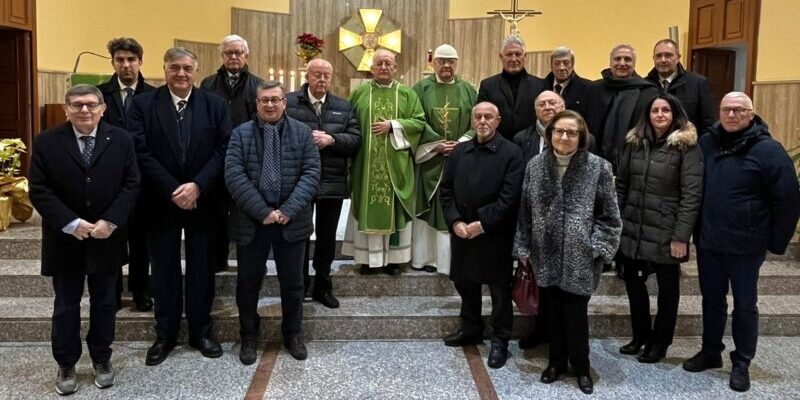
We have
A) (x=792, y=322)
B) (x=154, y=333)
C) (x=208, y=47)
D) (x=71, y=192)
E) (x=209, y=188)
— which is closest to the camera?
(x=71, y=192)

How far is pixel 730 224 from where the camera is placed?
289 centimetres

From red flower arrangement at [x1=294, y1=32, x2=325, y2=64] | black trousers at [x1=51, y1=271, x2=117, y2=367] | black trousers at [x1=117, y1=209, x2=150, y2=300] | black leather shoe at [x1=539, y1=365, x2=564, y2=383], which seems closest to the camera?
black trousers at [x1=51, y1=271, x2=117, y2=367]

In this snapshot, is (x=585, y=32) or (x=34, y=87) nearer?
(x=34, y=87)

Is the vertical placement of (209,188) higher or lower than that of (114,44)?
lower

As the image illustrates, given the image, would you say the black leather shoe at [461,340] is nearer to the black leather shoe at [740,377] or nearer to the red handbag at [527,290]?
the red handbag at [527,290]

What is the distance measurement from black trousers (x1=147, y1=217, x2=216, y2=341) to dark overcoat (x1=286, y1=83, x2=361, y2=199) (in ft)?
2.34

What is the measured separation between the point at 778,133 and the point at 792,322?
10.5 ft

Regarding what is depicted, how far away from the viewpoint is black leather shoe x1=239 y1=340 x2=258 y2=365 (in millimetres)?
3205

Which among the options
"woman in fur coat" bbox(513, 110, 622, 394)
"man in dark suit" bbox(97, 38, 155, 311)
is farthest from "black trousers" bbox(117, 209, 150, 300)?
"woman in fur coat" bbox(513, 110, 622, 394)

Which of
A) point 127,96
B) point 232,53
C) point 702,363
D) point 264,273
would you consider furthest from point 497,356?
point 127,96

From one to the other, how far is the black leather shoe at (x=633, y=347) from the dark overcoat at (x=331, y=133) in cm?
175

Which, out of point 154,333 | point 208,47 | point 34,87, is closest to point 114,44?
point 154,333

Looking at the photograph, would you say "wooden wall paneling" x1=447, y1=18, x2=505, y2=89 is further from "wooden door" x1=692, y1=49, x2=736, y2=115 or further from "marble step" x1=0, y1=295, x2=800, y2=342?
"marble step" x1=0, y1=295, x2=800, y2=342

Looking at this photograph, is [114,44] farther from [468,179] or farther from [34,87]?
[34,87]
